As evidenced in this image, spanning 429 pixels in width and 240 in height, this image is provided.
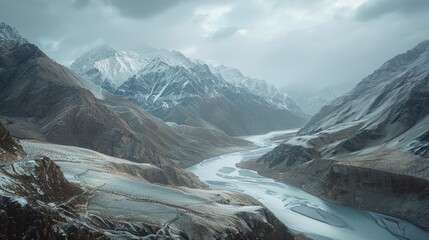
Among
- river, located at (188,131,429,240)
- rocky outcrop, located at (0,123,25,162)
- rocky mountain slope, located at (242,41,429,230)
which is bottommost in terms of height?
river, located at (188,131,429,240)

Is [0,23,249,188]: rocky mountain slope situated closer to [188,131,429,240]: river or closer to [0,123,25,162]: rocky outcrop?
[188,131,429,240]: river

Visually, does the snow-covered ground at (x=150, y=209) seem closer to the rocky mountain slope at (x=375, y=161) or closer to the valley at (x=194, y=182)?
the valley at (x=194, y=182)

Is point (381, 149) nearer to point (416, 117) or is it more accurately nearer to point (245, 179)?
point (416, 117)

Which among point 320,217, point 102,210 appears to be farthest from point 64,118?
point 102,210

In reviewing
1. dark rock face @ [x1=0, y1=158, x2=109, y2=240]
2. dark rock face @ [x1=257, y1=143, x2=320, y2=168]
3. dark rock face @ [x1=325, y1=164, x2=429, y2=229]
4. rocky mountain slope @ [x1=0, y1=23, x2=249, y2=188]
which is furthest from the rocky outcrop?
dark rock face @ [x1=257, y1=143, x2=320, y2=168]

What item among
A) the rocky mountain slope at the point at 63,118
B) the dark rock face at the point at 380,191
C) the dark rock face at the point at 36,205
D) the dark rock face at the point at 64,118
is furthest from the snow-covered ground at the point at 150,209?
the rocky mountain slope at the point at 63,118

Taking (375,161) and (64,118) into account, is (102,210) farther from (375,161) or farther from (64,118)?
(64,118)

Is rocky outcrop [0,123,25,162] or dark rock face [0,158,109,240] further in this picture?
rocky outcrop [0,123,25,162]

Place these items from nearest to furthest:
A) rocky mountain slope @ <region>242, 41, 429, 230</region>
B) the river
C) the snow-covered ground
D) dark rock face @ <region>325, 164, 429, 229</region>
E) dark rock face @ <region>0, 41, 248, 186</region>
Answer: the snow-covered ground
the river
dark rock face @ <region>325, 164, 429, 229</region>
rocky mountain slope @ <region>242, 41, 429, 230</region>
dark rock face @ <region>0, 41, 248, 186</region>
